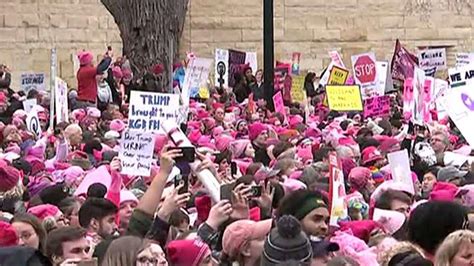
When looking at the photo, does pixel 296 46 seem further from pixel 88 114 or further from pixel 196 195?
pixel 196 195

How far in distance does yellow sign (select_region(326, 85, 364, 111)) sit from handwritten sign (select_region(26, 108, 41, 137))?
197 inches

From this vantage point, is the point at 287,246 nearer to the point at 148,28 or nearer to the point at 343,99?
the point at 343,99

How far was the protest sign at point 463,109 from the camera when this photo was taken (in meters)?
12.4

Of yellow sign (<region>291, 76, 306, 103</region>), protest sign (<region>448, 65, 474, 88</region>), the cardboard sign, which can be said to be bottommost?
yellow sign (<region>291, 76, 306, 103</region>)

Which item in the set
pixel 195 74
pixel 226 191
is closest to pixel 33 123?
pixel 195 74

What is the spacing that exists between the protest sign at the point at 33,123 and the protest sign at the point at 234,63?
34.2 feet

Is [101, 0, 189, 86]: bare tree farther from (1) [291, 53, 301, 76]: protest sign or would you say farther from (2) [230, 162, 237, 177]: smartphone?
(2) [230, 162, 237, 177]: smartphone

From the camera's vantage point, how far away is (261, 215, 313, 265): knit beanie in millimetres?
7238

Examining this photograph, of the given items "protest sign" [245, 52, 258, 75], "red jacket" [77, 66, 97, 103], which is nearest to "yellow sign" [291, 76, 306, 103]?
"protest sign" [245, 52, 258, 75]

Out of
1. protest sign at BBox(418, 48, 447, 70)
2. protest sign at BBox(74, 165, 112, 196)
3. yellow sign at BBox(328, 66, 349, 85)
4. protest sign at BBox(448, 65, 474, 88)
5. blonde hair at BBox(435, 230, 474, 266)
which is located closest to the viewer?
blonde hair at BBox(435, 230, 474, 266)

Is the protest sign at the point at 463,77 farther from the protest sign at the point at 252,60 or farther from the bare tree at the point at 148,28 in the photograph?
the protest sign at the point at 252,60

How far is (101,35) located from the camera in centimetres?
3097

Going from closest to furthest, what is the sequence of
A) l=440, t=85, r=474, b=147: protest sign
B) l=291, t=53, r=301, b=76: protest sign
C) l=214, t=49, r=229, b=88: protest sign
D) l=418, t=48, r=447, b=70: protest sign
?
l=440, t=85, r=474, b=147: protest sign → l=418, t=48, r=447, b=70: protest sign → l=214, t=49, r=229, b=88: protest sign → l=291, t=53, r=301, b=76: protest sign

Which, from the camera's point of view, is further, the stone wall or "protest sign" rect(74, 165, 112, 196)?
the stone wall
